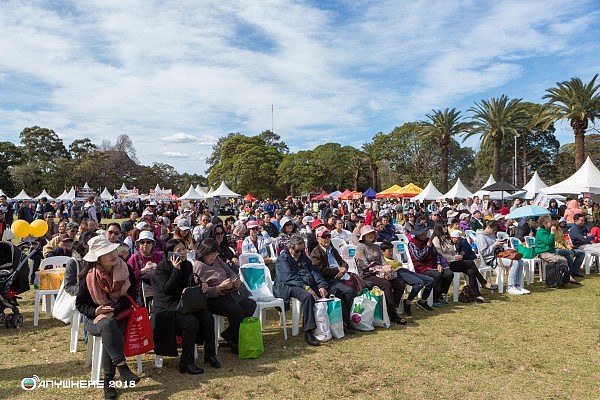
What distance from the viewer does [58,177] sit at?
171 ft

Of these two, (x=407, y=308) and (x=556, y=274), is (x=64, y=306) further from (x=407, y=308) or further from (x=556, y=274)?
(x=556, y=274)

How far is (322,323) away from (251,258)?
1.71 metres

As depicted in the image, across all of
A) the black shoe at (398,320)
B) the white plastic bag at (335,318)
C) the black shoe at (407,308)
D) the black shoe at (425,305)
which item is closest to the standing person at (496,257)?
the black shoe at (425,305)

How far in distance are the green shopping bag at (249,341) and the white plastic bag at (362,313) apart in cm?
149

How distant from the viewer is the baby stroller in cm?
582

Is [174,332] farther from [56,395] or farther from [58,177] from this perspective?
[58,177]

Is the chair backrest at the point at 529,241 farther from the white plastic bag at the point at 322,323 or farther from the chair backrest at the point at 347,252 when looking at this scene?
the white plastic bag at the point at 322,323

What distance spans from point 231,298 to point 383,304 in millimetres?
2163

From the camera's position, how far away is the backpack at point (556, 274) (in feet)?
27.1

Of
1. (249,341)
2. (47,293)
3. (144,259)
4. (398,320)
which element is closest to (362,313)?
(398,320)

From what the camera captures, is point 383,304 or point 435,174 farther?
point 435,174

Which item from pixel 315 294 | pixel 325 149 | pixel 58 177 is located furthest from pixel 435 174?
pixel 315 294

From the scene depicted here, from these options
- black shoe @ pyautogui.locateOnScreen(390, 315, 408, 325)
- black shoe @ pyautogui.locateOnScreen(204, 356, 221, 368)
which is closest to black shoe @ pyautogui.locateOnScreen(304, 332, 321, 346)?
black shoe @ pyautogui.locateOnScreen(204, 356, 221, 368)

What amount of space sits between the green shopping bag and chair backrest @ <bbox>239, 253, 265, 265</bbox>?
1.69 m
